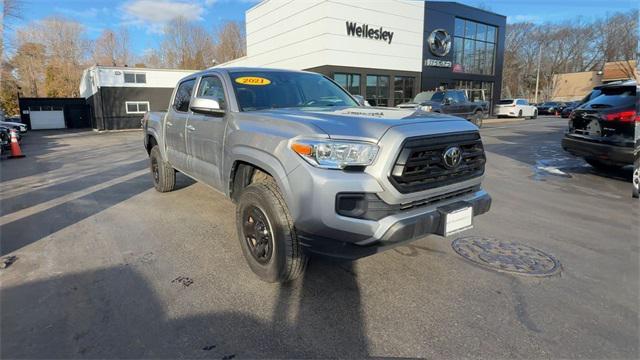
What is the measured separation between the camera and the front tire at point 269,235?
9.33ft

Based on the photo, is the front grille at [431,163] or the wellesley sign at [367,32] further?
the wellesley sign at [367,32]

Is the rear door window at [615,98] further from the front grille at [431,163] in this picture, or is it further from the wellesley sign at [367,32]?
the wellesley sign at [367,32]

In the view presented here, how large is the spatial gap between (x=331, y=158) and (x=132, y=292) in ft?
6.65

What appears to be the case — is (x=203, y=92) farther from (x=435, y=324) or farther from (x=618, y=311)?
(x=618, y=311)

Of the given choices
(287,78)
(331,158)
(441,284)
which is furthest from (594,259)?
(287,78)

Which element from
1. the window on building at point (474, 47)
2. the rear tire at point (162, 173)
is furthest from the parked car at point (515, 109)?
the rear tire at point (162, 173)

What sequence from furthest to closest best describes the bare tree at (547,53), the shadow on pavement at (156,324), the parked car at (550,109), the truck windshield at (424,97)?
the bare tree at (547,53) → the parked car at (550,109) → the truck windshield at (424,97) → the shadow on pavement at (156,324)

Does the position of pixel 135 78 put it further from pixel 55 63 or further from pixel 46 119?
pixel 55 63

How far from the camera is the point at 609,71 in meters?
54.2

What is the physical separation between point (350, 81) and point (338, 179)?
73.8 ft

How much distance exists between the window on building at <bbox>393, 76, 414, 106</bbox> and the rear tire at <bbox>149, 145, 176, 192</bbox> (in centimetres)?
2211

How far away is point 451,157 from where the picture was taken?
293 centimetres

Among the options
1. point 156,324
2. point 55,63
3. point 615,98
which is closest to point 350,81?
point 615,98

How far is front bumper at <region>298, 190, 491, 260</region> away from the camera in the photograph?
2551 mm
